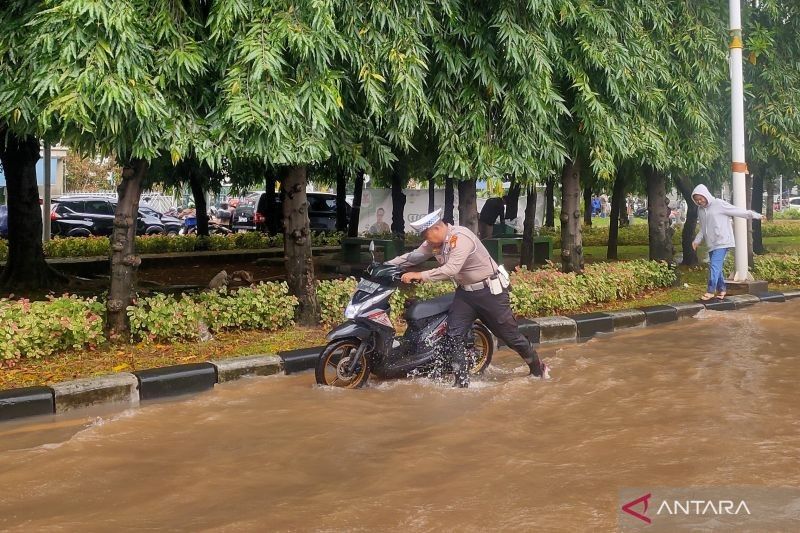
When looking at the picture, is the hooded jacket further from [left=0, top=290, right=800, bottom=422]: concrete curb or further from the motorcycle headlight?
the motorcycle headlight

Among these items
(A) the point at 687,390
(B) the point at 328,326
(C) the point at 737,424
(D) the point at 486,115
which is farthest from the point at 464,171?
(C) the point at 737,424

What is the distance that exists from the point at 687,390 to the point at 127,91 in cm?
559

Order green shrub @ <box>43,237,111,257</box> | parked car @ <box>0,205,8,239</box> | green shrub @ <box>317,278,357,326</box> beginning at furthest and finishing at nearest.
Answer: parked car @ <box>0,205,8,239</box>
green shrub @ <box>43,237,111,257</box>
green shrub @ <box>317,278,357,326</box>

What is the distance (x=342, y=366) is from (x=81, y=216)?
80.4 ft

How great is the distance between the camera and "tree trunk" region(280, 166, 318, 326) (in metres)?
10.0

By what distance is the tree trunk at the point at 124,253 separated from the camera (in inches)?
342

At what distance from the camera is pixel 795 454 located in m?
5.54

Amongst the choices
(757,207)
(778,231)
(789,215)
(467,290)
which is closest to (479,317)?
(467,290)

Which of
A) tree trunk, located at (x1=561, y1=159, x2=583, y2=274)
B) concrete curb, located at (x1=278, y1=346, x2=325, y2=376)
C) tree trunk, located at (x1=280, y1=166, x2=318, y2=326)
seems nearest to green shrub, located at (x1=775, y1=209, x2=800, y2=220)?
tree trunk, located at (x1=561, y1=159, x2=583, y2=274)

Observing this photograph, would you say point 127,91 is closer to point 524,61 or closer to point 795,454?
point 524,61

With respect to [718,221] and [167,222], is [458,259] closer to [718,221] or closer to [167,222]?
[718,221]

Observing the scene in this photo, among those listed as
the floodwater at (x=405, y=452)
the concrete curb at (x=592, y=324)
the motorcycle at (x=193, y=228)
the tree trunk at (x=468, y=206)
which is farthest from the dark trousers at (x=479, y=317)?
the motorcycle at (x=193, y=228)

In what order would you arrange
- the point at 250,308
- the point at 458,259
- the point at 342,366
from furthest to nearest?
the point at 250,308
the point at 342,366
the point at 458,259

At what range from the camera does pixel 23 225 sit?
13.4m
